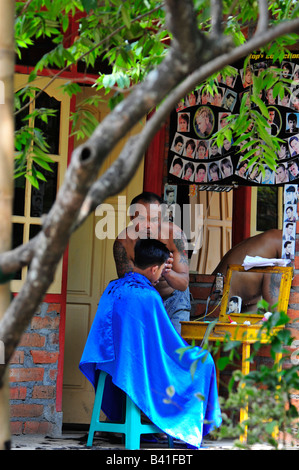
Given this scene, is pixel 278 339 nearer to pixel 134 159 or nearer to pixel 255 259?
pixel 134 159

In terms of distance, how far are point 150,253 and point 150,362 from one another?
0.75 metres

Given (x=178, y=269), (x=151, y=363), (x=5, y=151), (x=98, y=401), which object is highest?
(x=5, y=151)

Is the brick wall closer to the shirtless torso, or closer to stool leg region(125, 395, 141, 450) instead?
the shirtless torso

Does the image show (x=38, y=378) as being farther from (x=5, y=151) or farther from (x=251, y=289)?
(x=5, y=151)

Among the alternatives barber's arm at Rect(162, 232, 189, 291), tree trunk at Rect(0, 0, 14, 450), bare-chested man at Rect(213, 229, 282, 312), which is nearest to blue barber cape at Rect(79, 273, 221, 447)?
barber's arm at Rect(162, 232, 189, 291)

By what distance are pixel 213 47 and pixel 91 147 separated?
0.48 m

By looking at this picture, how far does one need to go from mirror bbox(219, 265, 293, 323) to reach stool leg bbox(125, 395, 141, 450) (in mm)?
1063

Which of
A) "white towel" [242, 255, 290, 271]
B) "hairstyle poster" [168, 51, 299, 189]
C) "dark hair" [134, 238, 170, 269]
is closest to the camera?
"dark hair" [134, 238, 170, 269]

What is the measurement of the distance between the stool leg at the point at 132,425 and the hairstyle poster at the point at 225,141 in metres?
2.01

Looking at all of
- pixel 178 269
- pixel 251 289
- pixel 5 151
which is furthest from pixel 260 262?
pixel 5 151

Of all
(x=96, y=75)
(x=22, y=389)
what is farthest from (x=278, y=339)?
(x=96, y=75)

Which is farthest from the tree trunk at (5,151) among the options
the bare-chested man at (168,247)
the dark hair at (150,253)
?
the bare-chested man at (168,247)

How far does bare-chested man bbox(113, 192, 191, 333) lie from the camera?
16.5 feet

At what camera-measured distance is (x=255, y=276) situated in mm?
5410
